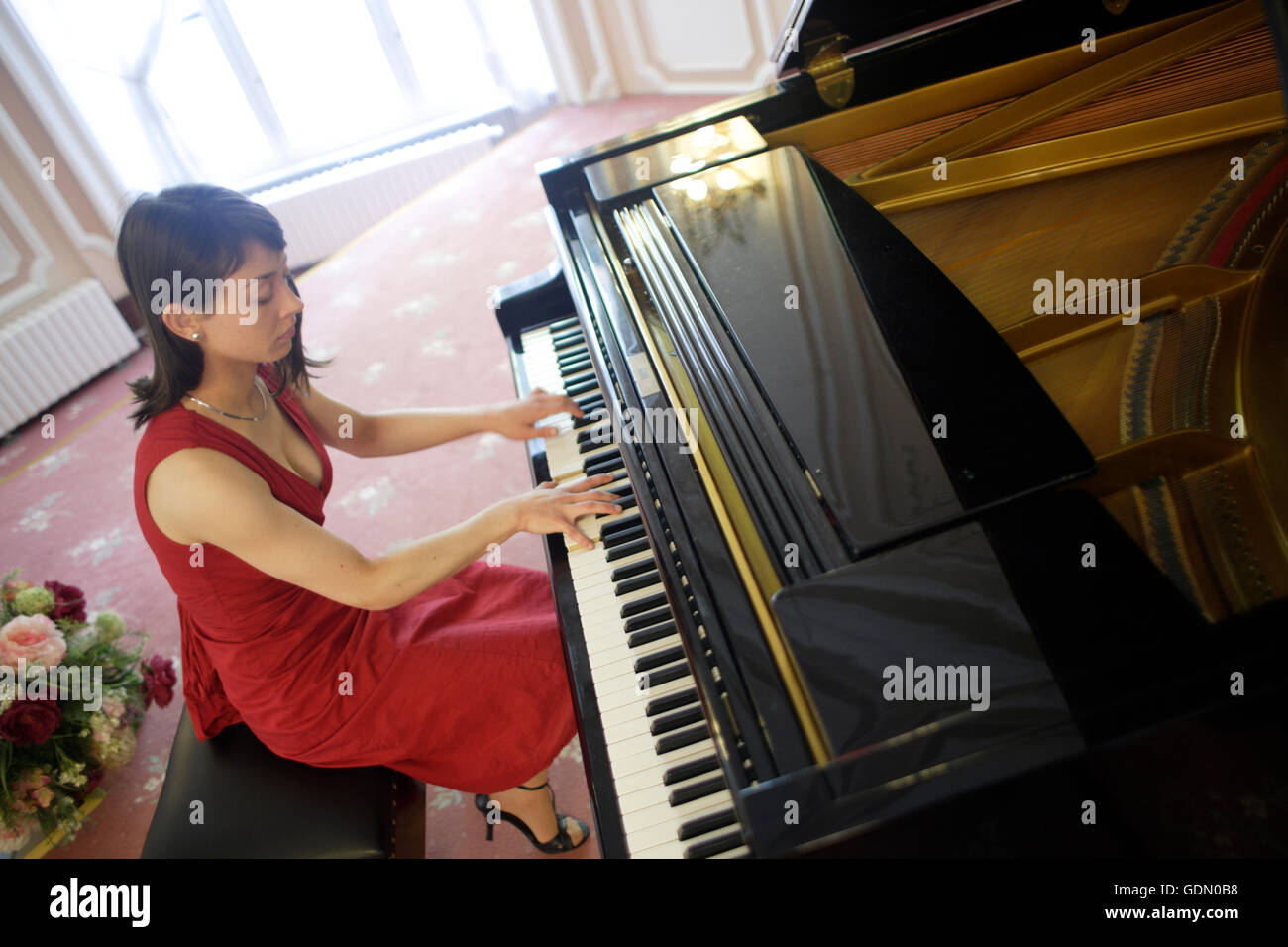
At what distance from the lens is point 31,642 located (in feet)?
7.75

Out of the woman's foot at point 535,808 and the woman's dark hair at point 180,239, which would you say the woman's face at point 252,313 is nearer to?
the woman's dark hair at point 180,239

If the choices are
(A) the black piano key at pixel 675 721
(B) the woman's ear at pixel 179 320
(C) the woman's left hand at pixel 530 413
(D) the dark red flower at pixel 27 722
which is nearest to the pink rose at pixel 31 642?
(D) the dark red flower at pixel 27 722

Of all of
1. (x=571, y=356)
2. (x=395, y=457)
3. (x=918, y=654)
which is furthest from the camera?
(x=395, y=457)

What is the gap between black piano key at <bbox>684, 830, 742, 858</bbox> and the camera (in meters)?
1.26

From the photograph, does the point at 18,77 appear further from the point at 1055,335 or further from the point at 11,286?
the point at 1055,335

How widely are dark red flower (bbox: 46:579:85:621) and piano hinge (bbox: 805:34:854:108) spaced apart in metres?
2.58

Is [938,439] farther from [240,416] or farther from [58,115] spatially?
[58,115]

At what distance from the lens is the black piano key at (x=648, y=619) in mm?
1579

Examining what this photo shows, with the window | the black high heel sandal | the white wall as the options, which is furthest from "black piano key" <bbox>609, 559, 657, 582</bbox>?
the window

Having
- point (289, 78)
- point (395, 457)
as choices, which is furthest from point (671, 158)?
point (289, 78)

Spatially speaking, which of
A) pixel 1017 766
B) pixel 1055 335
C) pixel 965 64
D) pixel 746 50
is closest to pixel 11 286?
pixel 746 50

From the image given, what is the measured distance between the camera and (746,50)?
19.4 ft

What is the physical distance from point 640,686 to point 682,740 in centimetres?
14
